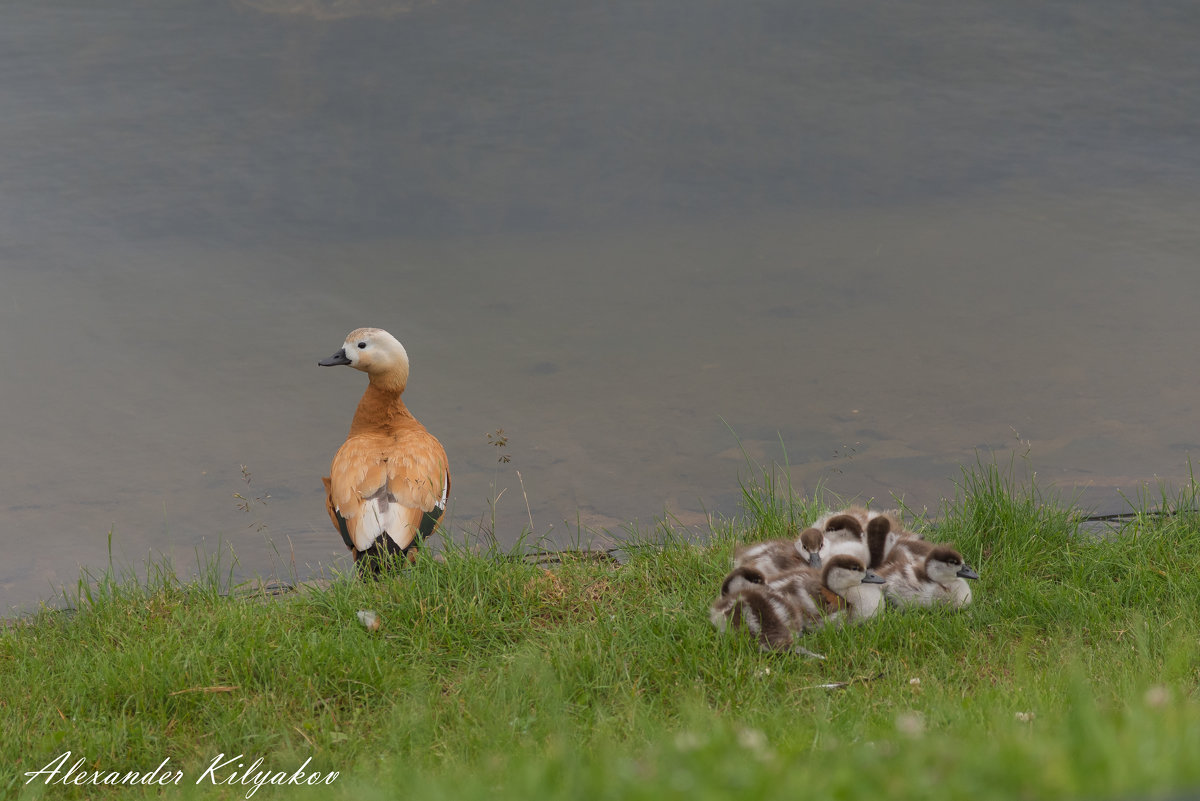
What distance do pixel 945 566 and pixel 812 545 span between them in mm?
640

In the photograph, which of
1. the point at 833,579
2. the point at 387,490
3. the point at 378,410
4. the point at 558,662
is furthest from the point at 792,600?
the point at 378,410

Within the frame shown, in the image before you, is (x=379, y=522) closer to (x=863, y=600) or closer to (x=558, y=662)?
(x=558, y=662)

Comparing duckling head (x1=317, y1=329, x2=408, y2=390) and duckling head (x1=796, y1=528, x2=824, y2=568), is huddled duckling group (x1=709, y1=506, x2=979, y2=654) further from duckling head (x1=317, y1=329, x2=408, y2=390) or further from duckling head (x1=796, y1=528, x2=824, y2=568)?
duckling head (x1=317, y1=329, x2=408, y2=390)

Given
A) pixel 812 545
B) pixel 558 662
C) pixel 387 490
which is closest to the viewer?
pixel 558 662

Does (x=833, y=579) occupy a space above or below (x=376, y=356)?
below

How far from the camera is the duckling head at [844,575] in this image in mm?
4930

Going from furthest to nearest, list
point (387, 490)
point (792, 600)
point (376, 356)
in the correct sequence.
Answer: point (376, 356)
point (387, 490)
point (792, 600)

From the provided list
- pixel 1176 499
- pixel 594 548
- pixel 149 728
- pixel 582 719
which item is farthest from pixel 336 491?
pixel 1176 499

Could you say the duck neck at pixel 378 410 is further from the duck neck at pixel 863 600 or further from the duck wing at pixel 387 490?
the duck neck at pixel 863 600

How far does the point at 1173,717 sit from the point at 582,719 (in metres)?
2.51

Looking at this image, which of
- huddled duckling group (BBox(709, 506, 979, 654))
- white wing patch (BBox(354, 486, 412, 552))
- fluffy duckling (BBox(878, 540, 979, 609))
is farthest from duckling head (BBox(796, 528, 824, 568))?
white wing patch (BBox(354, 486, 412, 552))

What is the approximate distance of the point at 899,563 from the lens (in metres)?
5.23

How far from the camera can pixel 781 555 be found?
5344mm

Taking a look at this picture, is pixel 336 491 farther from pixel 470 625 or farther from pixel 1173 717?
pixel 1173 717
